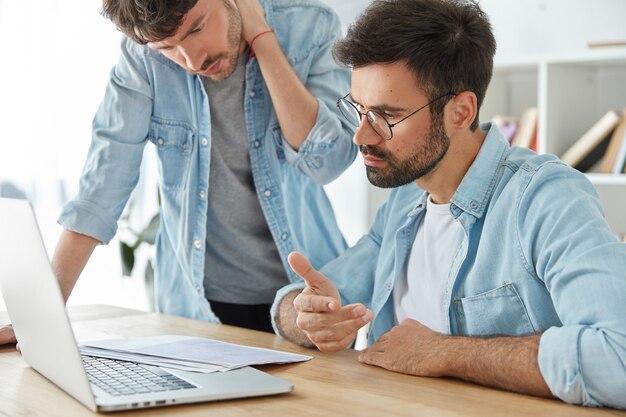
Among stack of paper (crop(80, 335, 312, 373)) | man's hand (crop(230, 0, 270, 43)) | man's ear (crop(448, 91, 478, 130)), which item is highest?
man's hand (crop(230, 0, 270, 43))

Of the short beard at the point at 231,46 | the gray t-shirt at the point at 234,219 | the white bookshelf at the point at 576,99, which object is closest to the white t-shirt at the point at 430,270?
the gray t-shirt at the point at 234,219

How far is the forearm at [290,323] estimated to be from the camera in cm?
160

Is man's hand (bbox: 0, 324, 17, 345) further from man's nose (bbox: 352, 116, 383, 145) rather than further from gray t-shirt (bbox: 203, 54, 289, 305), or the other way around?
man's nose (bbox: 352, 116, 383, 145)

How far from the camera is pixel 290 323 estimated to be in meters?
1.64

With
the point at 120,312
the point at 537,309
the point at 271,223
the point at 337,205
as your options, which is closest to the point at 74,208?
the point at 120,312

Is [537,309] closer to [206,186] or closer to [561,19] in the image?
[206,186]

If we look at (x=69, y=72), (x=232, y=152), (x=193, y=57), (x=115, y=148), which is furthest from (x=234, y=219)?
(x=69, y=72)

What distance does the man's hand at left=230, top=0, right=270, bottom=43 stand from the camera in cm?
180

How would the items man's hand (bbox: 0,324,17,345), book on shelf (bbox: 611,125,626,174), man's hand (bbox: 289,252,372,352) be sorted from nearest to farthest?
1. man's hand (bbox: 289,252,372,352)
2. man's hand (bbox: 0,324,17,345)
3. book on shelf (bbox: 611,125,626,174)

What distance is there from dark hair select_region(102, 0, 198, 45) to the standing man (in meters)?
0.15

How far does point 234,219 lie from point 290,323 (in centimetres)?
39

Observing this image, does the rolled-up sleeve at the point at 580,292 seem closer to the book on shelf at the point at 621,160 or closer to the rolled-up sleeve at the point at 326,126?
the rolled-up sleeve at the point at 326,126

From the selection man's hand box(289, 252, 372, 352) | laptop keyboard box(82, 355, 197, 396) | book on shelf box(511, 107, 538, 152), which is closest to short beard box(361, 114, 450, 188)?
man's hand box(289, 252, 372, 352)

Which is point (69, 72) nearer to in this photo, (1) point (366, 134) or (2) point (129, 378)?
(1) point (366, 134)
